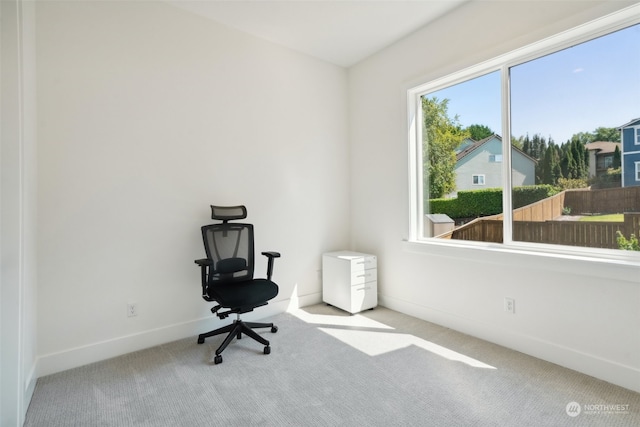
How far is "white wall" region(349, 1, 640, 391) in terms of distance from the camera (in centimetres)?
212

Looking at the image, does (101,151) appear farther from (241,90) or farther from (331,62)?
(331,62)

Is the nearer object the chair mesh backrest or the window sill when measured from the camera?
the window sill

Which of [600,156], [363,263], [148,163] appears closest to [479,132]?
[600,156]

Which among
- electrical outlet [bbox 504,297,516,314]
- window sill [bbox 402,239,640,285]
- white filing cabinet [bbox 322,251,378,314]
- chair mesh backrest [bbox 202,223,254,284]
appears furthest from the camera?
white filing cabinet [bbox 322,251,378,314]

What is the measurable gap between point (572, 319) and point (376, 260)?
1852mm

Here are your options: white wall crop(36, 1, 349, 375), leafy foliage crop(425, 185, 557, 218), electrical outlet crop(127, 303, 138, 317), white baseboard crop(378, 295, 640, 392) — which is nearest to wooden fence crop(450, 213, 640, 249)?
leafy foliage crop(425, 185, 557, 218)

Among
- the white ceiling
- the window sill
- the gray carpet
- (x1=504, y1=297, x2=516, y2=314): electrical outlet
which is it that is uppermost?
the white ceiling

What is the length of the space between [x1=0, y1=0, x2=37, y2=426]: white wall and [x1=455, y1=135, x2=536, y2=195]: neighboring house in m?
3.43

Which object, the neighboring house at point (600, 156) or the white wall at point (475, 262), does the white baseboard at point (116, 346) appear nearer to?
the white wall at point (475, 262)

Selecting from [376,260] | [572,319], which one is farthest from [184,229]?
[572,319]

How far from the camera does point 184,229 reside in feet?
9.46

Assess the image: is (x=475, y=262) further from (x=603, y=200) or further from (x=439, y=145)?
(x=439, y=145)

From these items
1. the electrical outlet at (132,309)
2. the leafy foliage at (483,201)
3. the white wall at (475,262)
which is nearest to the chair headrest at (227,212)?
the electrical outlet at (132,309)

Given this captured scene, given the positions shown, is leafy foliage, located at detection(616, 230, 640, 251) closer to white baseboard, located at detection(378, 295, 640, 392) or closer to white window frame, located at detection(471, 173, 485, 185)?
white baseboard, located at detection(378, 295, 640, 392)
